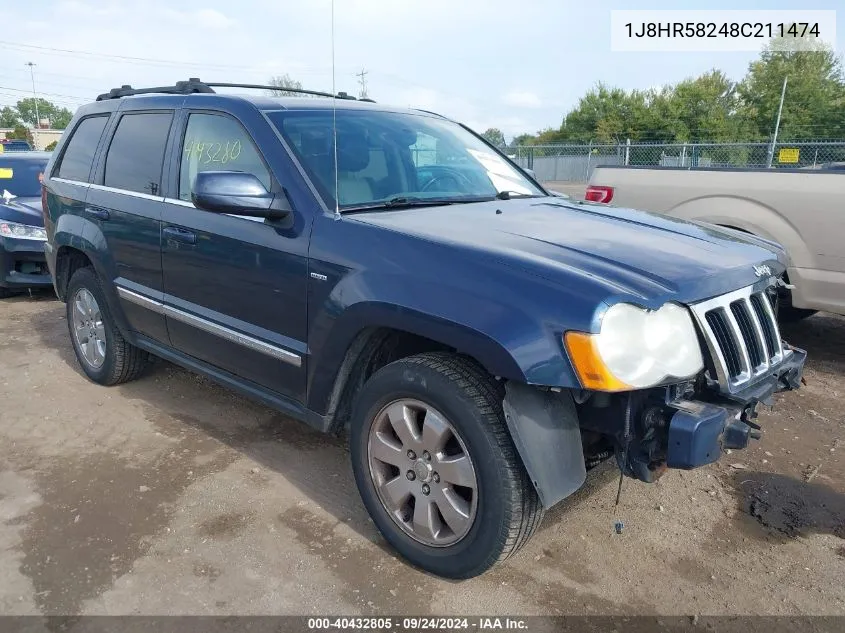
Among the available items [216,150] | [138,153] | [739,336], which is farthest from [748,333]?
[138,153]

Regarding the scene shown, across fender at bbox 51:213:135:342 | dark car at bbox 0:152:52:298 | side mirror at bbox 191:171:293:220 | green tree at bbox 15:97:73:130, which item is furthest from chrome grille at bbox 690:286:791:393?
green tree at bbox 15:97:73:130

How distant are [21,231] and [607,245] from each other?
693cm

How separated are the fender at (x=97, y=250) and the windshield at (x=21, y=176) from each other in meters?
3.92

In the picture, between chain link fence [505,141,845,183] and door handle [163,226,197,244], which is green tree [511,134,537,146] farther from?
door handle [163,226,197,244]

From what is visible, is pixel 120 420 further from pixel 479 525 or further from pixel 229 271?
pixel 479 525

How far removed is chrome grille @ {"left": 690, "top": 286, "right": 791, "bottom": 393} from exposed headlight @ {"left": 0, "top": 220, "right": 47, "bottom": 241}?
23.2ft

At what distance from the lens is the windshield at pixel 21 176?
25.6 ft

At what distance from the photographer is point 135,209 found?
154 inches

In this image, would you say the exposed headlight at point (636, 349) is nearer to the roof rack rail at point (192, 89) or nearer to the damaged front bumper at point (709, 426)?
the damaged front bumper at point (709, 426)

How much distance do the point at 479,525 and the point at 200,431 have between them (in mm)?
2250

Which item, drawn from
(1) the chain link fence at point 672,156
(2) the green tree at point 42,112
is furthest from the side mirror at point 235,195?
(2) the green tree at point 42,112

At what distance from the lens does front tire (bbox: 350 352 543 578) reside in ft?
7.80

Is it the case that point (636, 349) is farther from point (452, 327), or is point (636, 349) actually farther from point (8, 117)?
point (8, 117)

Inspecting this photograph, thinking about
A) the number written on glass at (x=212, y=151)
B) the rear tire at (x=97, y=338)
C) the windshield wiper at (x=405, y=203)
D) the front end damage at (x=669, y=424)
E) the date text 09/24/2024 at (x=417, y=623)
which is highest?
the number written on glass at (x=212, y=151)
